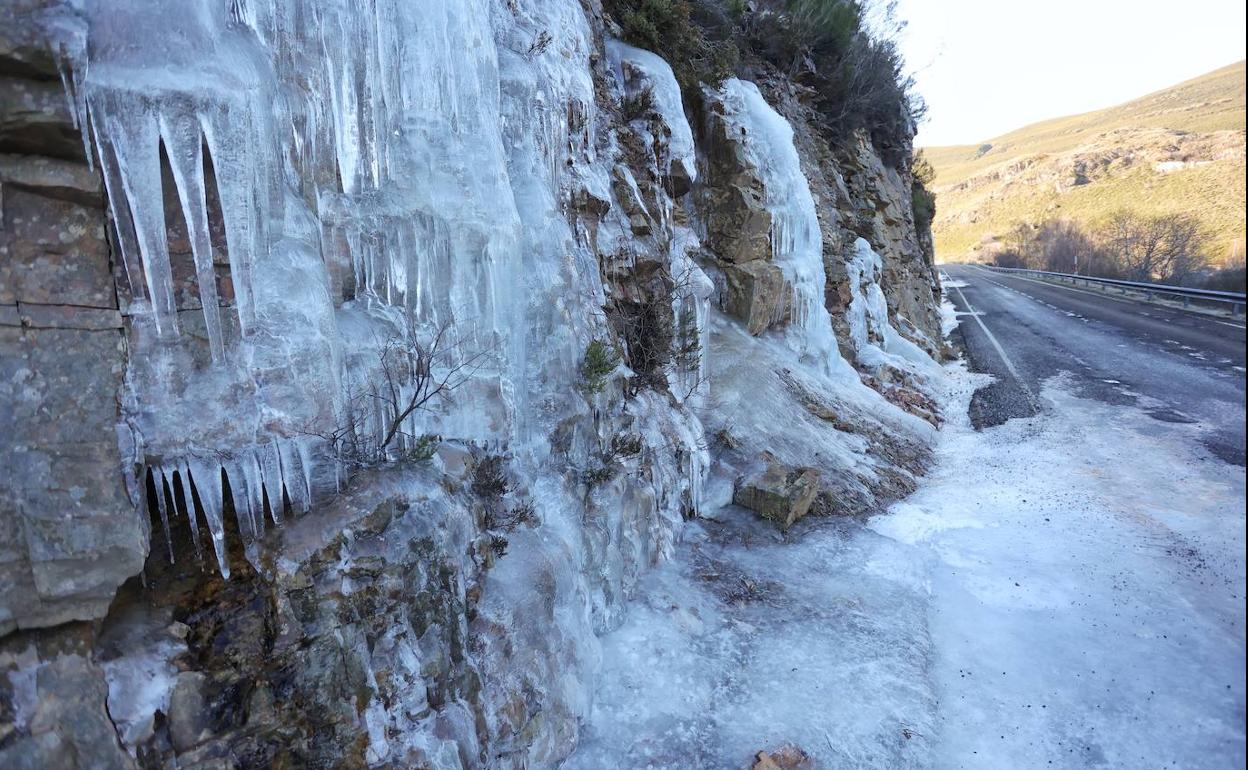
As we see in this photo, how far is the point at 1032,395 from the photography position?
12.0 m

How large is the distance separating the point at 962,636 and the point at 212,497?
5.98m

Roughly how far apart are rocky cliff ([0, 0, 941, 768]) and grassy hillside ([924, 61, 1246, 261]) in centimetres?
919

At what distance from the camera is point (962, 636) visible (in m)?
5.81

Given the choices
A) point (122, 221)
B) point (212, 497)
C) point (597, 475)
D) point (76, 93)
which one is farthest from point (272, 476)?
point (597, 475)

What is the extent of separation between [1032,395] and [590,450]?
988 cm

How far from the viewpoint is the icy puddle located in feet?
15.1

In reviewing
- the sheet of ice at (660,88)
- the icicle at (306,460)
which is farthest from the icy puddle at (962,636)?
the sheet of ice at (660,88)

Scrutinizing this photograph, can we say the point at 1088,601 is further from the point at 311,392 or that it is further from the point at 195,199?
the point at 195,199

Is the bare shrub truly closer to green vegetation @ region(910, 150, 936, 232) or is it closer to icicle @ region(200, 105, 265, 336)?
icicle @ region(200, 105, 265, 336)

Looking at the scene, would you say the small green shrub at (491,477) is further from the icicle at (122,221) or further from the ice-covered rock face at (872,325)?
the ice-covered rock face at (872,325)

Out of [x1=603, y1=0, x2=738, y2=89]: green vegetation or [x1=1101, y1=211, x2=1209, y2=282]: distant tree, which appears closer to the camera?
[x1=603, y1=0, x2=738, y2=89]: green vegetation

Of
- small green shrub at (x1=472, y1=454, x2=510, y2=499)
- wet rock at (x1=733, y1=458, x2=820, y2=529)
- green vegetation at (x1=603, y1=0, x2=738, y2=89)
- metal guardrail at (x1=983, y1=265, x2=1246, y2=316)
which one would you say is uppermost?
green vegetation at (x1=603, y1=0, x2=738, y2=89)

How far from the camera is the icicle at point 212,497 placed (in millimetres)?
3348

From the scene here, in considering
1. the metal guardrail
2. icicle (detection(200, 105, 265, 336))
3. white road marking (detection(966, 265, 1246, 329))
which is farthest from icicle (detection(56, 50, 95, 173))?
the metal guardrail
